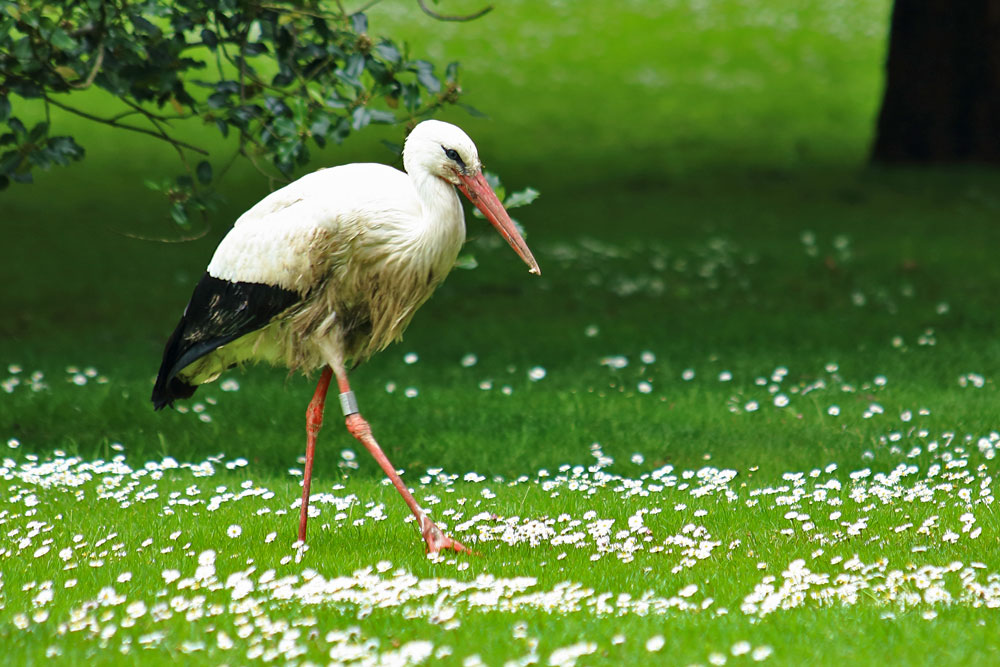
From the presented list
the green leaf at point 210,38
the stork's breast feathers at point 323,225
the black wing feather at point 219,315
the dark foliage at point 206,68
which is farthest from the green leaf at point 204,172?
the stork's breast feathers at point 323,225

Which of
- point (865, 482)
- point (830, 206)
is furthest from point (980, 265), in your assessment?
point (865, 482)

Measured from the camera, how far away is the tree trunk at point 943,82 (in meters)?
17.8

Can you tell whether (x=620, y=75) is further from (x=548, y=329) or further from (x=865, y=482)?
(x=865, y=482)

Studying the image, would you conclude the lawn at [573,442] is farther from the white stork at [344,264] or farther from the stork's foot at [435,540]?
the white stork at [344,264]

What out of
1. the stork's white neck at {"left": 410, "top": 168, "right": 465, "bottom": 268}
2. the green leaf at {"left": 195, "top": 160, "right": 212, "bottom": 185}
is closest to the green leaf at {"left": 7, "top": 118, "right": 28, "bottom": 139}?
the green leaf at {"left": 195, "top": 160, "right": 212, "bottom": 185}

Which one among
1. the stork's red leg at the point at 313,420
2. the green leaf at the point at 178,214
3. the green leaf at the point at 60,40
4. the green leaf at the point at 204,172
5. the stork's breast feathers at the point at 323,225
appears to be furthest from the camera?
the green leaf at the point at 204,172

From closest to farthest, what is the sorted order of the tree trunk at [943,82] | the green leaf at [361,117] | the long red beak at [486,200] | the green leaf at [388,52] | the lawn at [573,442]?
the lawn at [573,442] → the long red beak at [486,200] → the green leaf at [361,117] → the green leaf at [388,52] → the tree trunk at [943,82]

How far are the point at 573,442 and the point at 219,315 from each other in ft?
9.53

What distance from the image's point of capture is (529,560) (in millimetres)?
5941

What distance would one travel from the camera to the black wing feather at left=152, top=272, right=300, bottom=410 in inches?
259

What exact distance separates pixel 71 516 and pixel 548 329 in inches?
233

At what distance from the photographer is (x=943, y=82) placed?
18031 millimetres

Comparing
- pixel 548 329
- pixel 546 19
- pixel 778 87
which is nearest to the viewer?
pixel 548 329

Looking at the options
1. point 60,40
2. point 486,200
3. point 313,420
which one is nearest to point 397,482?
point 313,420
